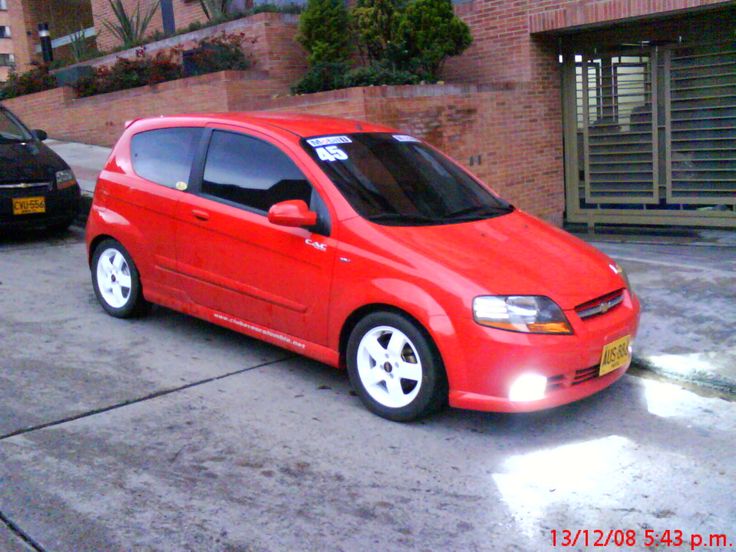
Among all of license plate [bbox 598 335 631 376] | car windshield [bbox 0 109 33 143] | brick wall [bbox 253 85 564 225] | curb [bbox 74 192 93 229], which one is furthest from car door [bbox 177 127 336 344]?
curb [bbox 74 192 93 229]

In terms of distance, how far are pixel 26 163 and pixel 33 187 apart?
33cm

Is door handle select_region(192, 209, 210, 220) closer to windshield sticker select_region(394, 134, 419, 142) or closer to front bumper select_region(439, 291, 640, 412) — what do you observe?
windshield sticker select_region(394, 134, 419, 142)

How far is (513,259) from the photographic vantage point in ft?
16.5

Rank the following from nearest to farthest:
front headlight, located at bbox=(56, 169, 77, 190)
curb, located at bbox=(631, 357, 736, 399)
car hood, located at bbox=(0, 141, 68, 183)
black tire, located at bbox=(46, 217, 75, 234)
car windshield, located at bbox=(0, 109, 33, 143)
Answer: curb, located at bbox=(631, 357, 736, 399)
car hood, located at bbox=(0, 141, 68, 183)
front headlight, located at bbox=(56, 169, 77, 190)
black tire, located at bbox=(46, 217, 75, 234)
car windshield, located at bbox=(0, 109, 33, 143)

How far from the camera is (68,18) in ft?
87.2

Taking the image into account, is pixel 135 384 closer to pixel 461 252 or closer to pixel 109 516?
pixel 109 516

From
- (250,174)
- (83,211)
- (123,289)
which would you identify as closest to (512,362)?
(250,174)

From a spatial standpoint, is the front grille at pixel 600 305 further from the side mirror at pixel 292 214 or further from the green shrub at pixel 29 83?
the green shrub at pixel 29 83

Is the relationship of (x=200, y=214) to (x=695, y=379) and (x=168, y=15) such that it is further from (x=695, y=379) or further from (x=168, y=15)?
(x=168, y=15)

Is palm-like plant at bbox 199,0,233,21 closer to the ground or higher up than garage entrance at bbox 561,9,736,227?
higher up

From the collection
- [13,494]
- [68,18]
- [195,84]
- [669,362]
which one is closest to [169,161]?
[13,494]

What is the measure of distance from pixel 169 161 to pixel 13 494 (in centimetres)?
299

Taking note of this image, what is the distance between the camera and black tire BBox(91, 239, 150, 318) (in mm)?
6586

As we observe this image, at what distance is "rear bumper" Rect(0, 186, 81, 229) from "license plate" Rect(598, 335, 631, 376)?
270 inches
